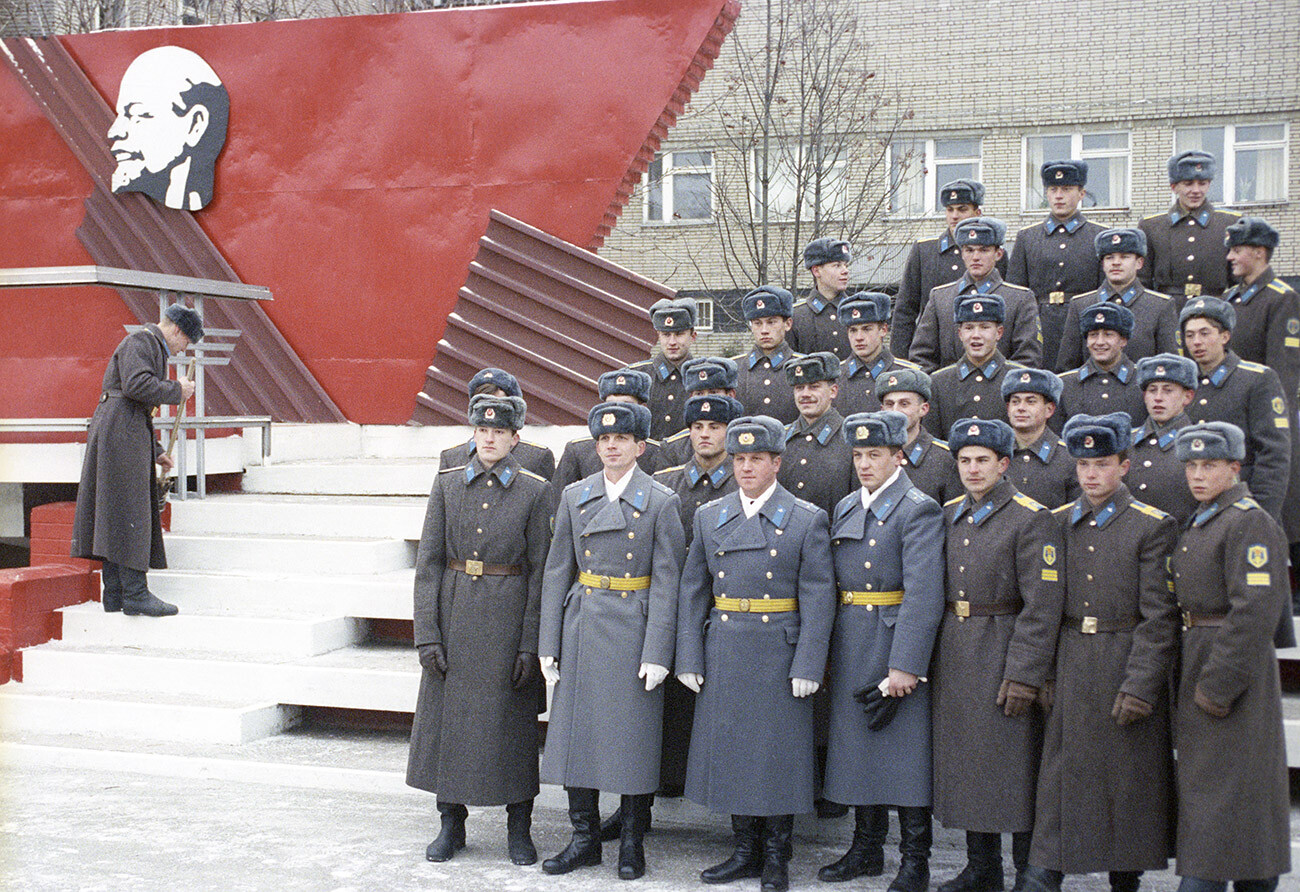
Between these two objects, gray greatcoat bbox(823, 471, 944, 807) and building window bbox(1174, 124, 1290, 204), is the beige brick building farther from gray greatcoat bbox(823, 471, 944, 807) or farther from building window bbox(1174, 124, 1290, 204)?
gray greatcoat bbox(823, 471, 944, 807)

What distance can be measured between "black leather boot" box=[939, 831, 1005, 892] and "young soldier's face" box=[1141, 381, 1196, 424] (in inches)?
74.0

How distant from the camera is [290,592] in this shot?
7.45 m

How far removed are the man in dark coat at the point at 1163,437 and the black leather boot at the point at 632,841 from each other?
8.14ft

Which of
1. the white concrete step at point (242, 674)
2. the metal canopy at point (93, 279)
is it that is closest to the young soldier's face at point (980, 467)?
the white concrete step at point (242, 674)

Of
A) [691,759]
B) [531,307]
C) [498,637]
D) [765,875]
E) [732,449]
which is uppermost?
[531,307]

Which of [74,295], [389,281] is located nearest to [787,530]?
[389,281]

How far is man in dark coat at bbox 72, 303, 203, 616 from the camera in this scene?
7273mm

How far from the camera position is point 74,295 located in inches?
412

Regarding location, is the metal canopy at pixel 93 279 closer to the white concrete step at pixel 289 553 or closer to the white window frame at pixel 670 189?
the white concrete step at pixel 289 553

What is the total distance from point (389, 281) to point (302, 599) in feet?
10.9

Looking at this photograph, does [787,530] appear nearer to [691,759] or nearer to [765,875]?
[691,759]

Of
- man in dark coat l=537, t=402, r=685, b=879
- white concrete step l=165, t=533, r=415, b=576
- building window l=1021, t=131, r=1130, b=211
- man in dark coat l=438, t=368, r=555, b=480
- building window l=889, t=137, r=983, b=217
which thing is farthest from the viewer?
building window l=889, t=137, r=983, b=217

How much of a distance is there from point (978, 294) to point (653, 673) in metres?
2.58

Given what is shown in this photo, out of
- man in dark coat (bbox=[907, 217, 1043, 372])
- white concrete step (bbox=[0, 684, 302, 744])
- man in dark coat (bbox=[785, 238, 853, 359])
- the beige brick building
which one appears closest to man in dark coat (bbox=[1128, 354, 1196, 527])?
man in dark coat (bbox=[907, 217, 1043, 372])
